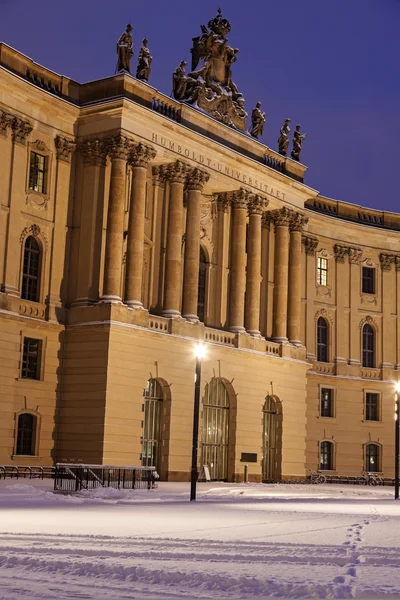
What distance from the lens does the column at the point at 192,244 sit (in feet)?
166

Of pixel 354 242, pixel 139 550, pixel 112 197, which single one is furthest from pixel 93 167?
pixel 139 550

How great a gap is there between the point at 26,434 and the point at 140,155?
1457 cm

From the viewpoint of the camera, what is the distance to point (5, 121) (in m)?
44.3

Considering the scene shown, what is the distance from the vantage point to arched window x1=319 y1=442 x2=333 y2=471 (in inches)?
2571

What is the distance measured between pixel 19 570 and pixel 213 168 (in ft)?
138

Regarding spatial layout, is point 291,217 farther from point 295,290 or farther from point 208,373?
point 208,373

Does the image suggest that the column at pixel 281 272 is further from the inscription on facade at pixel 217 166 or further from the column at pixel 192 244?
the column at pixel 192 244

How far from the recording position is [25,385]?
4469 centimetres

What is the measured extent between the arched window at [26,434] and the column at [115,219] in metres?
6.53

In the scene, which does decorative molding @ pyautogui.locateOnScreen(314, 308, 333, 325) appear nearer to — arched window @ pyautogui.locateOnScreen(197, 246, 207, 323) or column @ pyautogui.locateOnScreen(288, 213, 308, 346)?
column @ pyautogui.locateOnScreen(288, 213, 308, 346)

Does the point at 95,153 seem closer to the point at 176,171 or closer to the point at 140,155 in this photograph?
the point at 140,155

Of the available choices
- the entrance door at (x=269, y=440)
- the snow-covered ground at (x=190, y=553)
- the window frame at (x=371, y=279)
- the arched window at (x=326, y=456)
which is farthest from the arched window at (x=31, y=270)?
the window frame at (x=371, y=279)

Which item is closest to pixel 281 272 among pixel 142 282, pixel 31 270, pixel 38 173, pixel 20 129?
pixel 142 282

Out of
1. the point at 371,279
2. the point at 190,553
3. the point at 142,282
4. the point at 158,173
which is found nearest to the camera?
the point at 190,553
